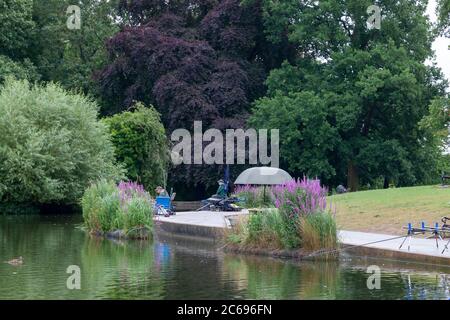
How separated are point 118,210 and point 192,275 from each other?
9025 millimetres

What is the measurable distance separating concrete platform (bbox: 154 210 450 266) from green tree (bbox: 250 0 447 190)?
15.9 metres

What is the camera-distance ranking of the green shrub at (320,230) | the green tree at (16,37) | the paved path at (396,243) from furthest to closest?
the green tree at (16,37)
the green shrub at (320,230)
the paved path at (396,243)

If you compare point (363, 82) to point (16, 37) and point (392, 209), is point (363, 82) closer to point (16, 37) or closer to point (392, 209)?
point (392, 209)

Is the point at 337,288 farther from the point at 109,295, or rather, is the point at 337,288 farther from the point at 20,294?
the point at 20,294

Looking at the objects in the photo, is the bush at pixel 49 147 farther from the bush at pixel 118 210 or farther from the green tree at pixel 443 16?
the green tree at pixel 443 16

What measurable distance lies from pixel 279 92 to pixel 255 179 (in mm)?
12097

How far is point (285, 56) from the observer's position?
149 feet

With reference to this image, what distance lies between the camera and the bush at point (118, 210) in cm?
2303

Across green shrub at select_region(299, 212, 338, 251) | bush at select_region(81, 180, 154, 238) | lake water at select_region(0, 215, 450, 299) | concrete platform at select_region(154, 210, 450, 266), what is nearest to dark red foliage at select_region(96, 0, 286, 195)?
bush at select_region(81, 180, 154, 238)

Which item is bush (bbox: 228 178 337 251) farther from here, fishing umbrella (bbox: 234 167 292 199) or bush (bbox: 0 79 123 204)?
bush (bbox: 0 79 123 204)

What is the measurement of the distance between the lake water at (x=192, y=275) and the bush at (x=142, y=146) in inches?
785

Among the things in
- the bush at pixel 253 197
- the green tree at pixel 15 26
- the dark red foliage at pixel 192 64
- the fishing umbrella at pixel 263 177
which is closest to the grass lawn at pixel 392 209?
the fishing umbrella at pixel 263 177

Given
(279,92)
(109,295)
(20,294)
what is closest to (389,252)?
(109,295)

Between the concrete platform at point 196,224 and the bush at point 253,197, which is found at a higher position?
the bush at point 253,197
